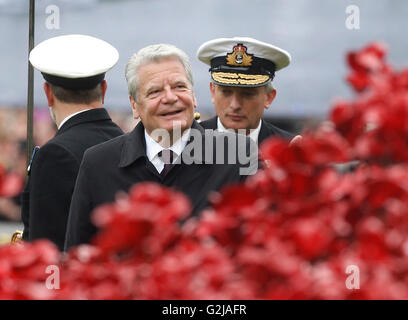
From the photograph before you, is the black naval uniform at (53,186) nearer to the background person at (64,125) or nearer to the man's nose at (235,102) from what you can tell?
the background person at (64,125)

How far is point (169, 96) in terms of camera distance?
7.59 feet

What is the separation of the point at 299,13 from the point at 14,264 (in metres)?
3.52

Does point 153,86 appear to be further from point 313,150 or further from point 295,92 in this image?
point 295,92

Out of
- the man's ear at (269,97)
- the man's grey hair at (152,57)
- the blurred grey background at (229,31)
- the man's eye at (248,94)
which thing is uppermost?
the blurred grey background at (229,31)

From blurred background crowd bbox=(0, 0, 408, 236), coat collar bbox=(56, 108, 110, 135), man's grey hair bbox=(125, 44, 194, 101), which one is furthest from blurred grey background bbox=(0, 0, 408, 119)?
man's grey hair bbox=(125, 44, 194, 101)

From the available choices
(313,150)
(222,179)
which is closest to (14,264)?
(313,150)

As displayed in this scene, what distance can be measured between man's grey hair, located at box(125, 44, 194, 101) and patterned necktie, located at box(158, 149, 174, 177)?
24 centimetres

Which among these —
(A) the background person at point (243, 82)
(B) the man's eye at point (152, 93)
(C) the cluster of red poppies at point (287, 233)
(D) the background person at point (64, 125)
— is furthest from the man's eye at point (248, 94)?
(C) the cluster of red poppies at point (287, 233)

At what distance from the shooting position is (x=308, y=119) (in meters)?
4.52

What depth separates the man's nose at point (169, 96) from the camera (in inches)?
90.8

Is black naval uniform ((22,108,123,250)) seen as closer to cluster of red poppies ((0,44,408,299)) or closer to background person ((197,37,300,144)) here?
background person ((197,37,300,144))

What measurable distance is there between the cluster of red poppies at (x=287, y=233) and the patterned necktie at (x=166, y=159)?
118 centimetres

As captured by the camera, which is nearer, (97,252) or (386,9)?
(97,252)

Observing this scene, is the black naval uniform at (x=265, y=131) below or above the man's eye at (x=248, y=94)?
below
